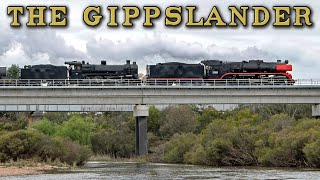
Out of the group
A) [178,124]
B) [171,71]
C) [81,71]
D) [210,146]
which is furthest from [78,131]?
[210,146]

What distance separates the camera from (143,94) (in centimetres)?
9431

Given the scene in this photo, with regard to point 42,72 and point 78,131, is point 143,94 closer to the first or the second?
point 42,72

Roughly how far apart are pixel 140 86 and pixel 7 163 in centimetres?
2396

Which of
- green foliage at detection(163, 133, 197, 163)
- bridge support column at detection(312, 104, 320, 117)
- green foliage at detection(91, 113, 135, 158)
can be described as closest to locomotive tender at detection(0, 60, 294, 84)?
bridge support column at detection(312, 104, 320, 117)

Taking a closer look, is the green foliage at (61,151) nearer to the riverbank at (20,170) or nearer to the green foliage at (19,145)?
the green foliage at (19,145)

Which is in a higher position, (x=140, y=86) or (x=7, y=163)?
(x=140, y=86)

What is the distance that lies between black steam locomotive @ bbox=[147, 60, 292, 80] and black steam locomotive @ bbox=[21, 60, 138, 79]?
9.23 ft

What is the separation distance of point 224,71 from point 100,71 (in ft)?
50.6

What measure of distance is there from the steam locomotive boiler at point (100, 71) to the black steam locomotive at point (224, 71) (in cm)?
245

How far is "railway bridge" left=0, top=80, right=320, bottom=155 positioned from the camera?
93.3 metres

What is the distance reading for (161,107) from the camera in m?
132

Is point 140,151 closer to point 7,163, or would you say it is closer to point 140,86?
point 140,86

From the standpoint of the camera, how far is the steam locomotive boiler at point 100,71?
10038 cm

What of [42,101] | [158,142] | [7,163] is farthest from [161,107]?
[7,163]
